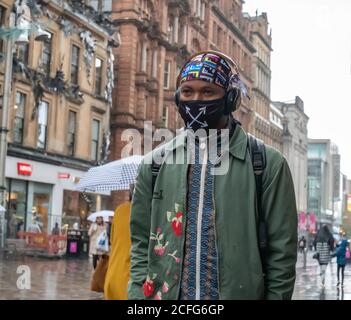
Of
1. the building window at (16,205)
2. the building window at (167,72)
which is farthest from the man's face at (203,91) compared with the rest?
the building window at (167,72)

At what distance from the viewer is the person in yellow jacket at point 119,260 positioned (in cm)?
629

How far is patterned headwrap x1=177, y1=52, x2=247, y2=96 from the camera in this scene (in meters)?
2.95

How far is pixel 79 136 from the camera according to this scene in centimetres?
3612

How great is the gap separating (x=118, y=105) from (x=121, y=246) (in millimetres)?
36129

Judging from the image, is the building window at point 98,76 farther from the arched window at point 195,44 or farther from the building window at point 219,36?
the building window at point 219,36

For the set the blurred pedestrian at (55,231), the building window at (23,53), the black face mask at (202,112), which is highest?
the building window at (23,53)

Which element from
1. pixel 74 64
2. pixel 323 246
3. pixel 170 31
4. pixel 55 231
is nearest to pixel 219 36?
pixel 170 31

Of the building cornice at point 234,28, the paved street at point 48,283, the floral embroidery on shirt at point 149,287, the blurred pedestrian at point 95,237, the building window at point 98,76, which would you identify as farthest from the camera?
the building cornice at point 234,28

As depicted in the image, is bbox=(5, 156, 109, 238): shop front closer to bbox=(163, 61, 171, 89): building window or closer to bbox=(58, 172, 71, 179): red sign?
bbox=(58, 172, 71, 179): red sign

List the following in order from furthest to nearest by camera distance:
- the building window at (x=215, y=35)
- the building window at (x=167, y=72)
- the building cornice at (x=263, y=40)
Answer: the building cornice at (x=263, y=40) → the building window at (x=215, y=35) → the building window at (x=167, y=72)

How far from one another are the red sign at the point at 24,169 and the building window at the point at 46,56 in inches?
200

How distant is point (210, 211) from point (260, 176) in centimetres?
27
